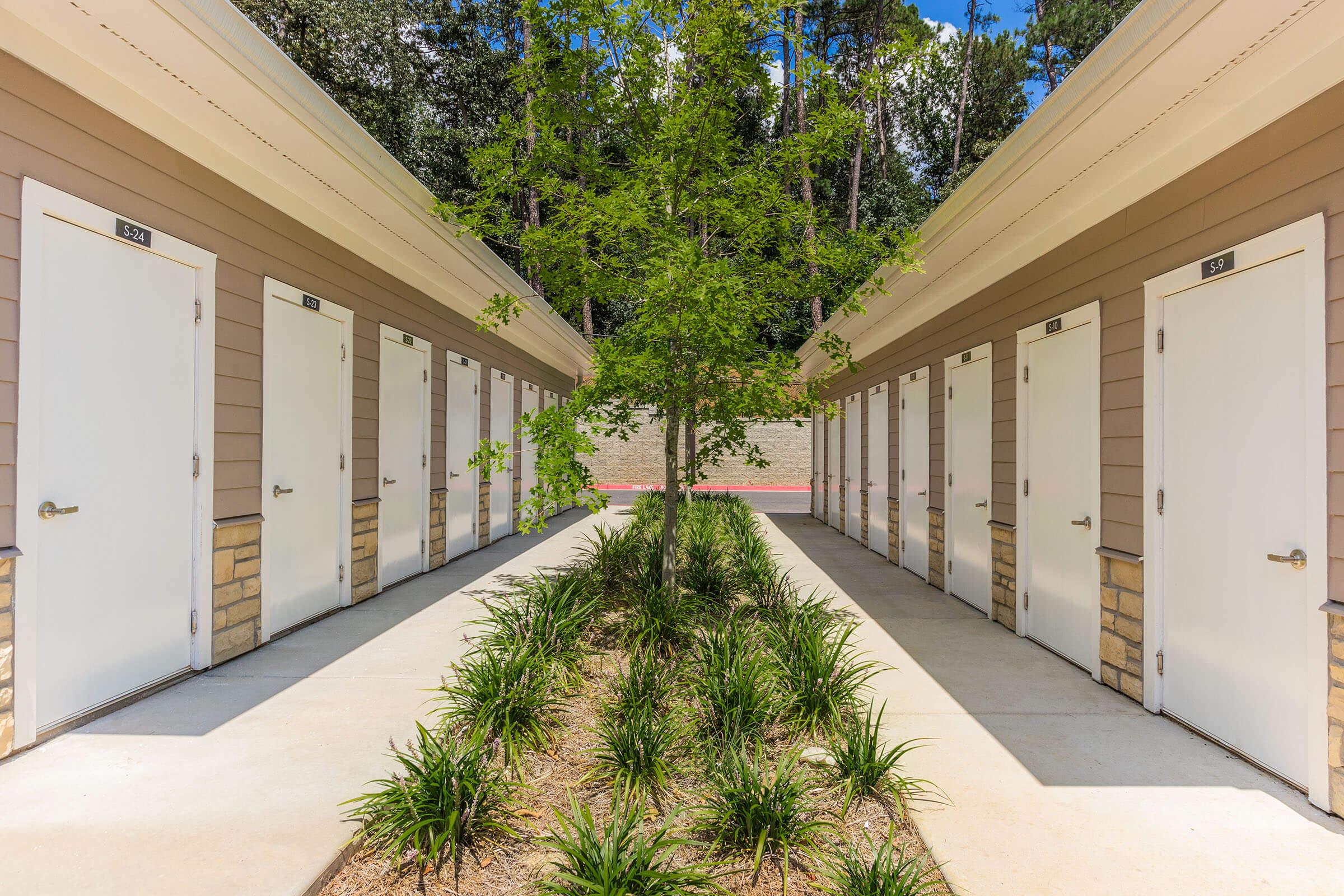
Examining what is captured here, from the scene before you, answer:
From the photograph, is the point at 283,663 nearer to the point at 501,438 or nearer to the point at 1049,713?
the point at 1049,713

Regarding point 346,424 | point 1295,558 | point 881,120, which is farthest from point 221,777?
point 881,120

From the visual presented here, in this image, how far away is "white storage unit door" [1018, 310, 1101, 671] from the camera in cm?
434

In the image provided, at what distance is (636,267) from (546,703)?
3.17m

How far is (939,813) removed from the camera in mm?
2654

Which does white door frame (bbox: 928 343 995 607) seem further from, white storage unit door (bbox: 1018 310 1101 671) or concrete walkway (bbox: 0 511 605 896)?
concrete walkway (bbox: 0 511 605 896)

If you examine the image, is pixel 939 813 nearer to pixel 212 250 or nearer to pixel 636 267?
pixel 636 267

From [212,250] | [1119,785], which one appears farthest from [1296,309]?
[212,250]

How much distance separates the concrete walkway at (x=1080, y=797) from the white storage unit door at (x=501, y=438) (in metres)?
6.42

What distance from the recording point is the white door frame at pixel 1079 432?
4.27 m

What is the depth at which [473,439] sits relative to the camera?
8688 mm

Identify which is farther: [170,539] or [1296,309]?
[170,539]

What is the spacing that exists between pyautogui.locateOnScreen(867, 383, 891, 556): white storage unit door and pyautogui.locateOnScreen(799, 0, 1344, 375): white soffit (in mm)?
3790

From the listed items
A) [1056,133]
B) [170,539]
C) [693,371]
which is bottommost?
[170,539]

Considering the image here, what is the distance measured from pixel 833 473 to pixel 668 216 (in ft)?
27.5
